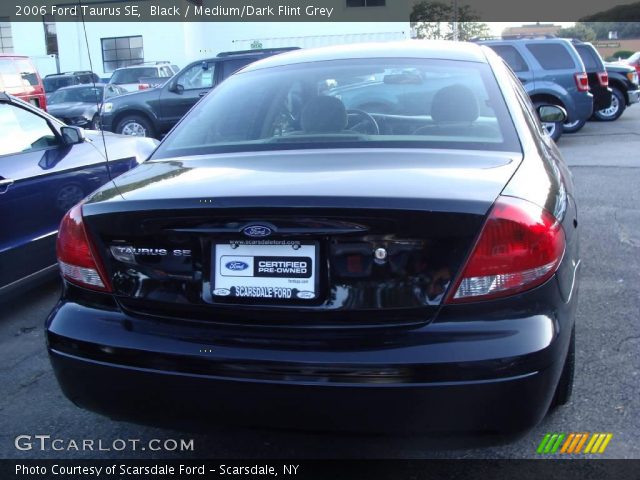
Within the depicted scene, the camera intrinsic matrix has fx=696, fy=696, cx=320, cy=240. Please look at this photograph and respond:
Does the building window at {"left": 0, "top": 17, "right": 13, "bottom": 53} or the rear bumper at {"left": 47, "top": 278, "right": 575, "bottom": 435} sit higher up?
the rear bumper at {"left": 47, "top": 278, "right": 575, "bottom": 435}

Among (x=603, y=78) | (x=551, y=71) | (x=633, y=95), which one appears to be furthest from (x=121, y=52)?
(x=551, y=71)

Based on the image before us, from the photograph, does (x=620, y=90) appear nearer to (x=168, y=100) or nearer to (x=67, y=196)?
(x=168, y=100)

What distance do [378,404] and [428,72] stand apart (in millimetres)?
1845

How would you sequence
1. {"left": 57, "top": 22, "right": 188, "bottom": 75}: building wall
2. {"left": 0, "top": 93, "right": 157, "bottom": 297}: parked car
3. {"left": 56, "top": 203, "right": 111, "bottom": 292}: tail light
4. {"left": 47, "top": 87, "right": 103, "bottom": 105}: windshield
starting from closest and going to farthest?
{"left": 56, "top": 203, "right": 111, "bottom": 292}: tail light, {"left": 0, "top": 93, "right": 157, "bottom": 297}: parked car, {"left": 47, "top": 87, "right": 103, "bottom": 105}: windshield, {"left": 57, "top": 22, "right": 188, "bottom": 75}: building wall

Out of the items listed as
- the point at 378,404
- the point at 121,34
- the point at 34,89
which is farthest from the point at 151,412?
the point at 121,34

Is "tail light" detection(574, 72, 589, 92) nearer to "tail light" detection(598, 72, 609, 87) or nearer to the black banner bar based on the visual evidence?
"tail light" detection(598, 72, 609, 87)

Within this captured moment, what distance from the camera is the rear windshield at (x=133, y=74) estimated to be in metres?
22.8

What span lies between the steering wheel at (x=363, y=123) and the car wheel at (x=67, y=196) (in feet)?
7.87

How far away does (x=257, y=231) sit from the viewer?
2.18 m

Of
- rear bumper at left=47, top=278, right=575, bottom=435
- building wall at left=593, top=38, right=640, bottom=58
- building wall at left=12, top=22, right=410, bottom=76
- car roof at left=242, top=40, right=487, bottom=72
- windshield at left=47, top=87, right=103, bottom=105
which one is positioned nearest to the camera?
rear bumper at left=47, top=278, right=575, bottom=435

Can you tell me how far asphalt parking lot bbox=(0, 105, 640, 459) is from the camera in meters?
2.77

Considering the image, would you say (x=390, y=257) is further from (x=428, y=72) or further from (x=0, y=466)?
(x=0, y=466)

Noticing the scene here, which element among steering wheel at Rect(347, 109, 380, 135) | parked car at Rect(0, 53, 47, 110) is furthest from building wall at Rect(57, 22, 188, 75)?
steering wheel at Rect(347, 109, 380, 135)

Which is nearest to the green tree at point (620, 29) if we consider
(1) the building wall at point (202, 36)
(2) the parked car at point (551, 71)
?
(1) the building wall at point (202, 36)
